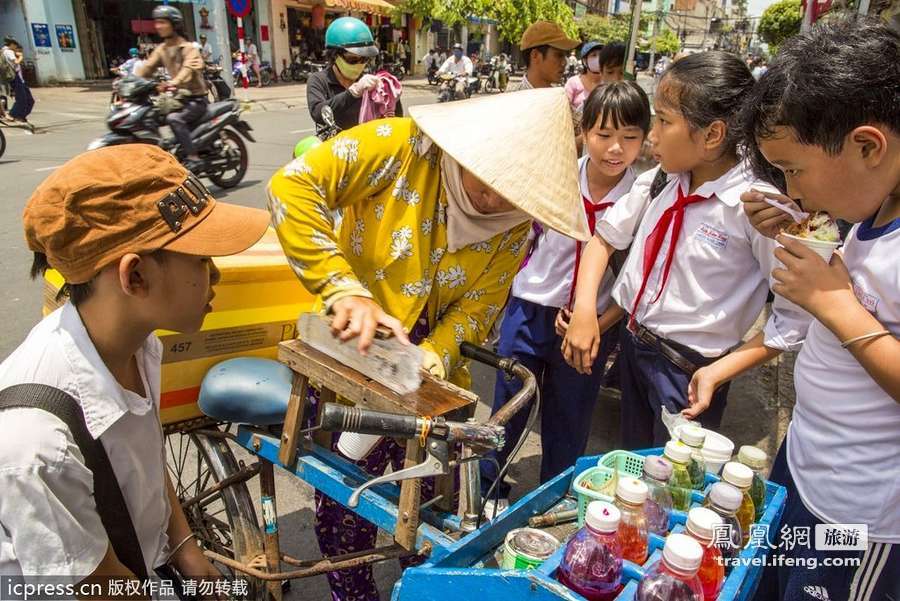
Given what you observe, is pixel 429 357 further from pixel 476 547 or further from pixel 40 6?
pixel 40 6

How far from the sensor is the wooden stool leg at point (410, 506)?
1.33 meters

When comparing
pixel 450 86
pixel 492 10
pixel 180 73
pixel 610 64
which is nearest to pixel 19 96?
pixel 180 73

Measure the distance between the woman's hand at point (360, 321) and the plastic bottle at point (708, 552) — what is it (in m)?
0.65

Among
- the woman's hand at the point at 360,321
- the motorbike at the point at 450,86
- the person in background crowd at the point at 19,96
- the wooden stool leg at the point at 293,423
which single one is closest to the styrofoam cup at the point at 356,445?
the wooden stool leg at the point at 293,423

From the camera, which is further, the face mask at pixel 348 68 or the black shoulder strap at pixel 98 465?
the face mask at pixel 348 68

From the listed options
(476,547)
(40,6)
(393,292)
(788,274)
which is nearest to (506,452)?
(393,292)

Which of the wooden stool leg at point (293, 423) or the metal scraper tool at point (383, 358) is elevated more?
the metal scraper tool at point (383, 358)

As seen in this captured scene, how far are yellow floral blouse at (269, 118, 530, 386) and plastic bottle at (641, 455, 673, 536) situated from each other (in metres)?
0.65

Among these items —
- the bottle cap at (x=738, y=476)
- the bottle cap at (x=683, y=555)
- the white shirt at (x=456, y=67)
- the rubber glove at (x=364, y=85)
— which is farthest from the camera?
the white shirt at (x=456, y=67)

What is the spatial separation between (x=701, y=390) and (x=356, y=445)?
0.99 meters

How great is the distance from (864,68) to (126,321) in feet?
5.00

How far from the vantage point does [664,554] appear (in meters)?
0.96

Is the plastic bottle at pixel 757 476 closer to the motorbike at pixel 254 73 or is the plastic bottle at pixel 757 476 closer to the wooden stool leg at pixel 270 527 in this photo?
the wooden stool leg at pixel 270 527

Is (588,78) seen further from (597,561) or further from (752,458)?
(597,561)
